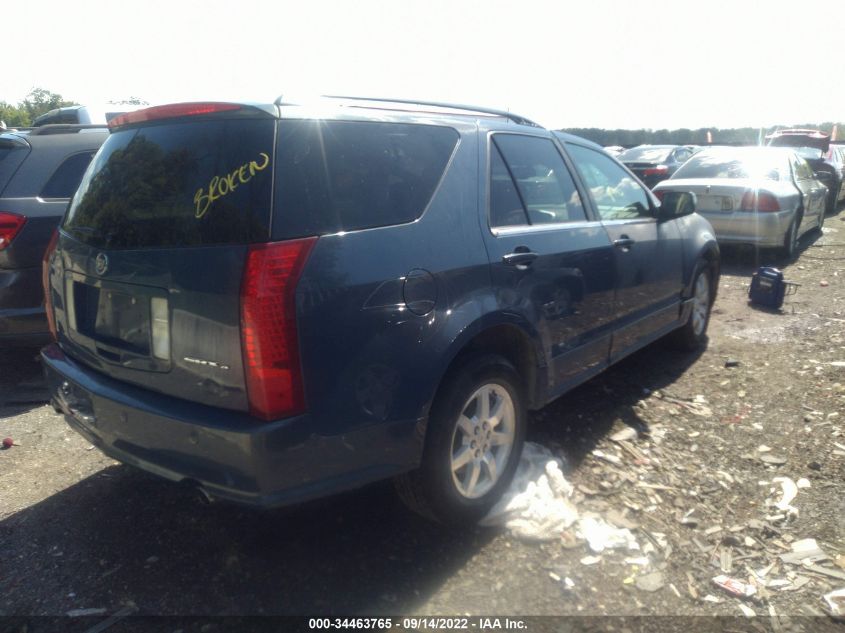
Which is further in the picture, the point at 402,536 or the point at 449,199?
the point at 402,536

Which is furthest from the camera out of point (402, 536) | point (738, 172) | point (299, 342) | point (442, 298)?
point (738, 172)

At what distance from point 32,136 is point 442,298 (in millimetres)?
4074

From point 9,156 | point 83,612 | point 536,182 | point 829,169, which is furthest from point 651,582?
point 829,169

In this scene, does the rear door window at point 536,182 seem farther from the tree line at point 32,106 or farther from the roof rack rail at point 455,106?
the tree line at point 32,106

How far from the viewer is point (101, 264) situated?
2629 millimetres

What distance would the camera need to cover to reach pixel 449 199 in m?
2.82

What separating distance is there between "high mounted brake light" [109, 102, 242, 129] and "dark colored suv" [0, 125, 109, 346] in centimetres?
219

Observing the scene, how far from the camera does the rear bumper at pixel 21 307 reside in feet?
14.9

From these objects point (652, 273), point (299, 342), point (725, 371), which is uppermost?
point (299, 342)

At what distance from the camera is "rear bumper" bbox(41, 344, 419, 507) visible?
87.2 inches

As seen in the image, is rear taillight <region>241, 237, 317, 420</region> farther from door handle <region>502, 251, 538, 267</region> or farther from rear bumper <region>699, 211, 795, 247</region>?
rear bumper <region>699, 211, 795, 247</region>

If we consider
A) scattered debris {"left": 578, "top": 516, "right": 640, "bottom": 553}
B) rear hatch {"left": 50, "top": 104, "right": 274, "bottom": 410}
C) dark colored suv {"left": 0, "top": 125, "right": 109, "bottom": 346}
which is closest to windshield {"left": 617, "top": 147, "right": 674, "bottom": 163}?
dark colored suv {"left": 0, "top": 125, "right": 109, "bottom": 346}

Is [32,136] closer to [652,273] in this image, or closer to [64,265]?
[64,265]

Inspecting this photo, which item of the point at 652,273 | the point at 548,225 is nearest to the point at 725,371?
the point at 652,273
